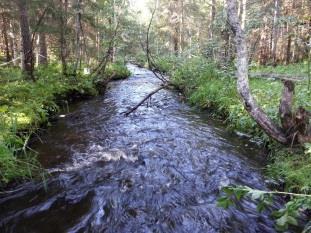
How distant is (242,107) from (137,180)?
14.1 ft

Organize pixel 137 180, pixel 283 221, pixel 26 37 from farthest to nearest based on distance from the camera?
pixel 26 37 < pixel 137 180 < pixel 283 221

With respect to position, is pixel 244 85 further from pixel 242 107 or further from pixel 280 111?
pixel 242 107

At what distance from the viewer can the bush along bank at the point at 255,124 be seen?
205 cm

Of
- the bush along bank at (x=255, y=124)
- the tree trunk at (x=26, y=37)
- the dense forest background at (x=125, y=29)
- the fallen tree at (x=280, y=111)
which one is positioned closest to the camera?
the bush along bank at (x=255, y=124)

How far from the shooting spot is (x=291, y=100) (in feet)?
17.1

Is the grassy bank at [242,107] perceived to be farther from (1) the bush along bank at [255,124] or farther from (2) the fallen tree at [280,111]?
(2) the fallen tree at [280,111]

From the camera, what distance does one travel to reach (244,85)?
5387mm

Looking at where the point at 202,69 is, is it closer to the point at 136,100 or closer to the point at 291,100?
the point at 136,100

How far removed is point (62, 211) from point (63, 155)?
6.78 ft

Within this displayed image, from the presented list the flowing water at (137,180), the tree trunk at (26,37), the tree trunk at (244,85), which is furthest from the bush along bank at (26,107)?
the tree trunk at (244,85)

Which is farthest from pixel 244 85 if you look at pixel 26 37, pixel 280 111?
pixel 26 37

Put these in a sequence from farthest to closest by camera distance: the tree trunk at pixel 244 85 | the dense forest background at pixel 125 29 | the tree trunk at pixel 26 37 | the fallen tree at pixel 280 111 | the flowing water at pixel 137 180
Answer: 1. the dense forest background at pixel 125 29
2. the tree trunk at pixel 26 37
3. the tree trunk at pixel 244 85
4. the fallen tree at pixel 280 111
5. the flowing water at pixel 137 180

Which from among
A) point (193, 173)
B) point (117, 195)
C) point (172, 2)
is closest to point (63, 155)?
point (117, 195)

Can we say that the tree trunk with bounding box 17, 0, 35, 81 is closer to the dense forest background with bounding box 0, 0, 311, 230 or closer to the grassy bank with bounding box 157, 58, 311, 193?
the dense forest background with bounding box 0, 0, 311, 230
